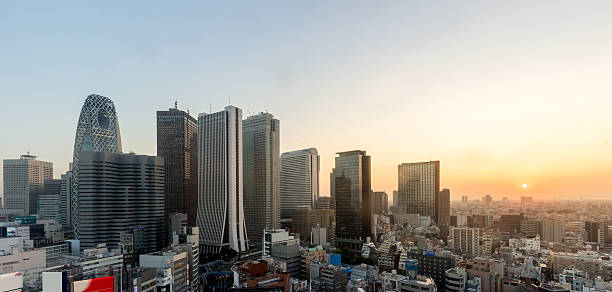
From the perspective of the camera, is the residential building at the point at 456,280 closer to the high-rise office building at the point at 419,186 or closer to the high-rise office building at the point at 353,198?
the high-rise office building at the point at 353,198

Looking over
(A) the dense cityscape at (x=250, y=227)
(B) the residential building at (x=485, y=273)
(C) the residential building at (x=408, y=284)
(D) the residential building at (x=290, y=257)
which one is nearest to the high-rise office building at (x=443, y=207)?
(A) the dense cityscape at (x=250, y=227)

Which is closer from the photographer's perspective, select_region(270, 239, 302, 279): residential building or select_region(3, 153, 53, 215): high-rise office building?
select_region(270, 239, 302, 279): residential building

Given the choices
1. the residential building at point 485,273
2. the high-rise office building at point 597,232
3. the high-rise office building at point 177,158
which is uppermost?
the high-rise office building at point 177,158

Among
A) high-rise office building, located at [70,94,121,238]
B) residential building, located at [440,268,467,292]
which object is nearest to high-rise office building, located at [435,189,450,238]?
residential building, located at [440,268,467,292]

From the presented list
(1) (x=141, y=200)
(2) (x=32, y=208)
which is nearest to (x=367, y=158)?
(1) (x=141, y=200)

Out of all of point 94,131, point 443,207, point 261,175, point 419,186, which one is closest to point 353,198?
point 261,175

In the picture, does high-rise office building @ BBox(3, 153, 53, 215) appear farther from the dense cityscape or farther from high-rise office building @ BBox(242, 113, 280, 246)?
high-rise office building @ BBox(242, 113, 280, 246)
